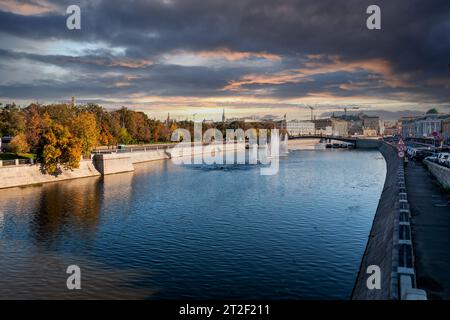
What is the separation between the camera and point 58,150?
5588cm

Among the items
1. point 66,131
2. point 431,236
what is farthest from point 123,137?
point 431,236

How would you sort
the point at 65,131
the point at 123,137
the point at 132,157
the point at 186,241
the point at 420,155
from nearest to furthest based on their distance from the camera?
1. the point at 186,241
2. the point at 65,131
3. the point at 420,155
4. the point at 132,157
5. the point at 123,137

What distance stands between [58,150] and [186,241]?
3481cm

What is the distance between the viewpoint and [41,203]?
136 ft

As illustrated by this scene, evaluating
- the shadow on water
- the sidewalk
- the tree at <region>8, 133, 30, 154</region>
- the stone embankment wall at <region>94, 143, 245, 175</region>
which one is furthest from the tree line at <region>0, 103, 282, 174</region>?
the sidewalk

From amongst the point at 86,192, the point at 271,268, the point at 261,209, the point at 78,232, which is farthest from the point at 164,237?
the point at 86,192

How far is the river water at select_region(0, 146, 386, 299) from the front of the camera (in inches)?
788

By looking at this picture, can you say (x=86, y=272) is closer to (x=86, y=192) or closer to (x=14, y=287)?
(x=14, y=287)

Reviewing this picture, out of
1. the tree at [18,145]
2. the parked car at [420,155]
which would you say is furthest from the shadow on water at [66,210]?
the parked car at [420,155]

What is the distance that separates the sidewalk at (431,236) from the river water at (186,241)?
362 centimetres

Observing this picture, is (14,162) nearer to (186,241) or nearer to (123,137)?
(186,241)

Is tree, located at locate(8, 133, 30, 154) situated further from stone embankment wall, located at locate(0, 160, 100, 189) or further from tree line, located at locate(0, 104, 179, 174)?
stone embankment wall, located at locate(0, 160, 100, 189)

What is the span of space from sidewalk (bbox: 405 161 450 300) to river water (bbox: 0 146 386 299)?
3622mm

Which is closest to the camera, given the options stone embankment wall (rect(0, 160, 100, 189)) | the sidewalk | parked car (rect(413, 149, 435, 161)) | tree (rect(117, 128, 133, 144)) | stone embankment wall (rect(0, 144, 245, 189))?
the sidewalk
